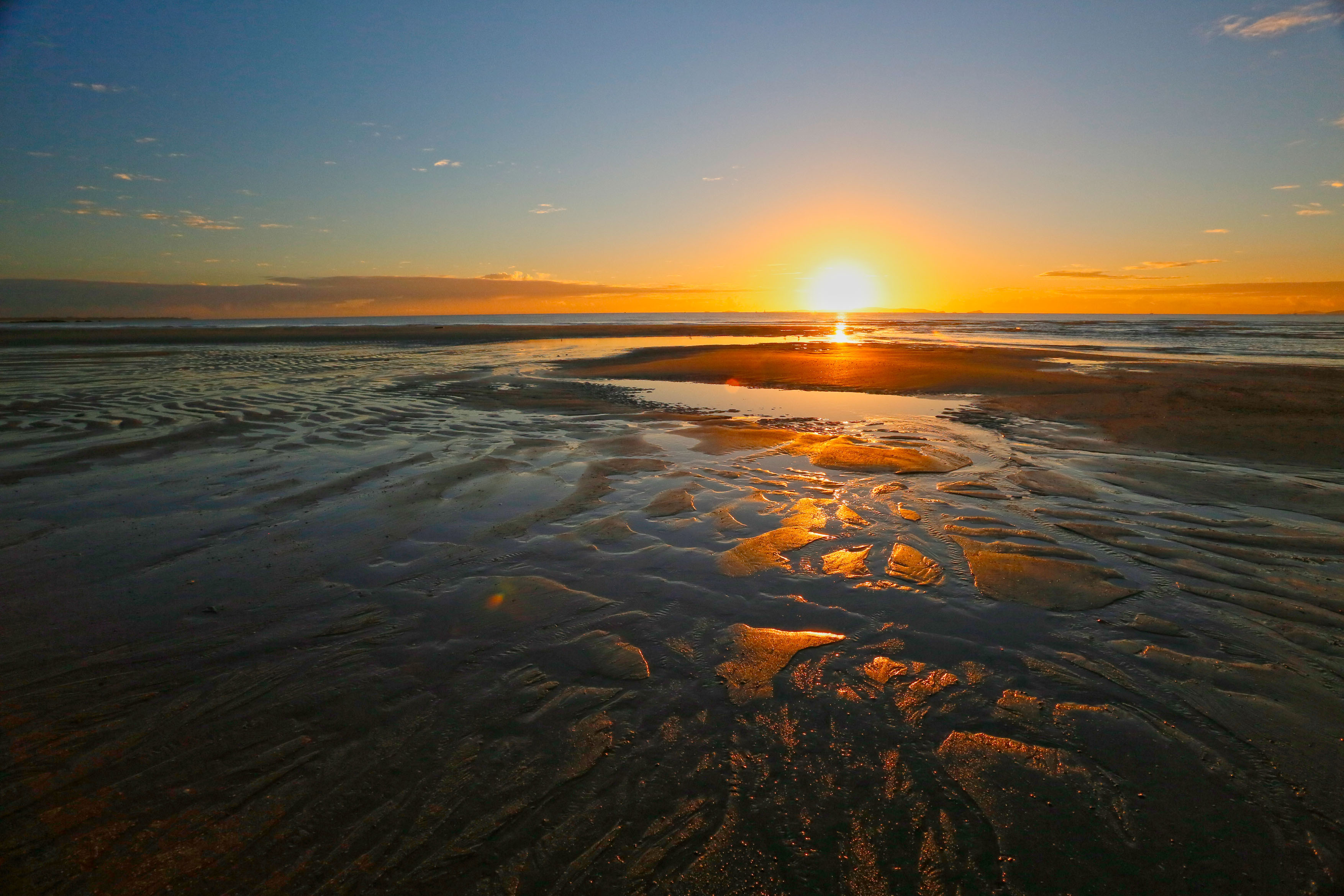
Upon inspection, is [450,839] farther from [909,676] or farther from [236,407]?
[236,407]

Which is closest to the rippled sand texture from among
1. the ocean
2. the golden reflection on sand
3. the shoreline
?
the golden reflection on sand

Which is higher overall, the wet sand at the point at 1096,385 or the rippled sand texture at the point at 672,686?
the wet sand at the point at 1096,385

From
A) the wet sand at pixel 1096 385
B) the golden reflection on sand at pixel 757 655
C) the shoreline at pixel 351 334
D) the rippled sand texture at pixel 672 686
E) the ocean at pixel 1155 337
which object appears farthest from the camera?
the shoreline at pixel 351 334

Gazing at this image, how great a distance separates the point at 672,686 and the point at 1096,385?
1913 cm

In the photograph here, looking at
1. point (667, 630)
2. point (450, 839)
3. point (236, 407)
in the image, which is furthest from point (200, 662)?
point (236, 407)

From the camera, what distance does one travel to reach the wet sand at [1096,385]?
10750 millimetres

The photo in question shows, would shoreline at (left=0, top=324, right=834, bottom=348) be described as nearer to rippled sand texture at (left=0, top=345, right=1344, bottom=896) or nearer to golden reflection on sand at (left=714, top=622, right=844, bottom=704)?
rippled sand texture at (left=0, top=345, right=1344, bottom=896)

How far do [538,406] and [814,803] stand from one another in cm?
1317

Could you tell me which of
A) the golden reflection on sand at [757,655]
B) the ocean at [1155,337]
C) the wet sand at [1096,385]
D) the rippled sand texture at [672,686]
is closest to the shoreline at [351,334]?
the ocean at [1155,337]

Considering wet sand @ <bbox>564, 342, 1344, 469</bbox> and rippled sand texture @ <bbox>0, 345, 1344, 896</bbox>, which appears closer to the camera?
rippled sand texture @ <bbox>0, 345, 1344, 896</bbox>

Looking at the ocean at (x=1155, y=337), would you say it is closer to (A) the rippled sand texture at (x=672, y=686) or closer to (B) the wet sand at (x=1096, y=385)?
(B) the wet sand at (x=1096, y=385)

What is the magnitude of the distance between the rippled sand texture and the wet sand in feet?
11.2

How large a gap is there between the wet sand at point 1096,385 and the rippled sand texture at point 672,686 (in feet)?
11.2

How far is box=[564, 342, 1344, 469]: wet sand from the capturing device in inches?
423
